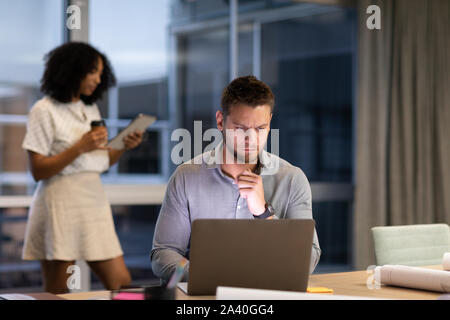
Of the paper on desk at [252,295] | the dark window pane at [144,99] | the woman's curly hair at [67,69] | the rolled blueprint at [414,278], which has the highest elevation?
the dark window pane at [144,99]

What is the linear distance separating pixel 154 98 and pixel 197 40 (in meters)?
1.25

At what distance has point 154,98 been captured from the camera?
7480 mm

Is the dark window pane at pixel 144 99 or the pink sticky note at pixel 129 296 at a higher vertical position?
the dark window pane at pixel 144 99

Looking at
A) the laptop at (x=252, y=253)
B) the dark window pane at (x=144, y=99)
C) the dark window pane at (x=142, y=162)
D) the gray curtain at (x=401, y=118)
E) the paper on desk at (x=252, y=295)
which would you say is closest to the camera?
the paper on desk at (x=252, y=295)

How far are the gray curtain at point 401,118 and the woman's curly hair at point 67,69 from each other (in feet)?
7.13

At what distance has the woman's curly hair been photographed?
2.70 meters

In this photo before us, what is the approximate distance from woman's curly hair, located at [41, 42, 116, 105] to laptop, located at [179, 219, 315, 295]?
5.24 feet

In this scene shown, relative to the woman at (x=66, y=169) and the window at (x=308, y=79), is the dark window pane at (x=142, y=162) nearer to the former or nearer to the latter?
the window at (x=308, y=79)

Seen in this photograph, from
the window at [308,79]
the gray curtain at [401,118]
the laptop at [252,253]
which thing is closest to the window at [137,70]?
the window at [308,79]

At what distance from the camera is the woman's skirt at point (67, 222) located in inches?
106

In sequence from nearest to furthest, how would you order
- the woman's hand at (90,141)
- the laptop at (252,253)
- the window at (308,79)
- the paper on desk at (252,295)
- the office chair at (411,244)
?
the paper on desk at (252,295), the laptop at (252,253), the office chair at (411,244), the woman's hand at (90,141), the window at (308,79)

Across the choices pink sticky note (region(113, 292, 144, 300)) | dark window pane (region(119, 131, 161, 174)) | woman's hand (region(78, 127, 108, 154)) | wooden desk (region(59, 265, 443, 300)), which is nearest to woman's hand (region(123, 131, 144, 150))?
woman's hand (region(78, 127, 108, 154))
